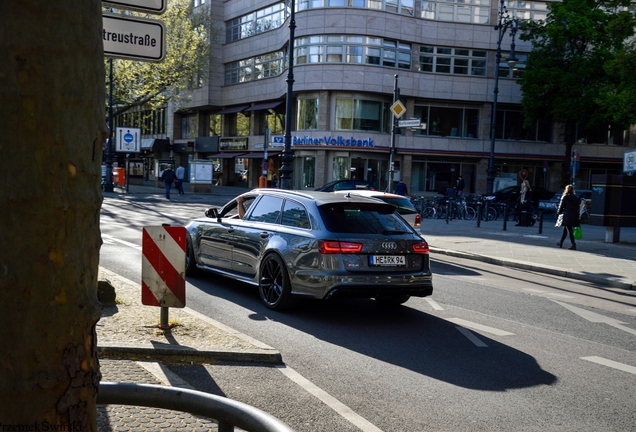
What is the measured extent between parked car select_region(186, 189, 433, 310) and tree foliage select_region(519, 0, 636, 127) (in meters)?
37.1

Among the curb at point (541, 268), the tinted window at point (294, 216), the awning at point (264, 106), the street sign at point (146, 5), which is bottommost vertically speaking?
the curb at point (541, 268)

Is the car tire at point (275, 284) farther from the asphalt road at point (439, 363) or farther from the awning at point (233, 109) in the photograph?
the awning at point (233, 109)

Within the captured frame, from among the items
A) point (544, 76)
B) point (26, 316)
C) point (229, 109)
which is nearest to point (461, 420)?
point (26, 316)

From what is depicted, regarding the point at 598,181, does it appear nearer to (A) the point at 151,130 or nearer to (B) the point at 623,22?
(B) the point at 623,22

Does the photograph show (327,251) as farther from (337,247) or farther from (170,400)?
(170,400)

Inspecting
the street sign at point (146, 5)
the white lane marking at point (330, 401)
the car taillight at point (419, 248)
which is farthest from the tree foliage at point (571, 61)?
the street sign at point (146, 5)

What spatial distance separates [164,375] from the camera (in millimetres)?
5246

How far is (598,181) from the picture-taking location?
66.3 ft

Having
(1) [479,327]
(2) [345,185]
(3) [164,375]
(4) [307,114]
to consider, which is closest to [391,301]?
(1) [479,327]

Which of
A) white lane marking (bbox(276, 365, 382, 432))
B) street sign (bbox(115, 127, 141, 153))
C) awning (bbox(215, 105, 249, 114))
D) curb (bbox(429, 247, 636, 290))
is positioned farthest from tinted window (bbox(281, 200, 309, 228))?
awning (bbox(215, 105, 249, 114))

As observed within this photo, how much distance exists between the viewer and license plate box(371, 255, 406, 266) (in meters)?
8.05

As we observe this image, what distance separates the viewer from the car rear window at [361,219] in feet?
27.3

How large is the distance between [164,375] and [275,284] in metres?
3.33

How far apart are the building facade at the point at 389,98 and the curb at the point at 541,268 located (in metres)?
27.4
